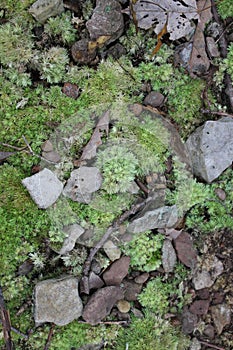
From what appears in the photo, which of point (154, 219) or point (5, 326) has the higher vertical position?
point (154, 219)

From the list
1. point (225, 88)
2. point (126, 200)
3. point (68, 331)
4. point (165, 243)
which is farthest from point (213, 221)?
point (68, 331)

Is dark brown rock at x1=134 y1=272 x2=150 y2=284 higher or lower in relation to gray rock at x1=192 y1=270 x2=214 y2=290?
higher

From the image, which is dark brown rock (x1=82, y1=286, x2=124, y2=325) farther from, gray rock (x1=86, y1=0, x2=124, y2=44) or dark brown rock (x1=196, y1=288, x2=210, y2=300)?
gray rock (x1=86, y1=0, x2=124, y2=44)

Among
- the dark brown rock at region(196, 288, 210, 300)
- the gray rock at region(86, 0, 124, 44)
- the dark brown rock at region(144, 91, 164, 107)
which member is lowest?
the dark brown rock at region(196, 288, 210, 300)

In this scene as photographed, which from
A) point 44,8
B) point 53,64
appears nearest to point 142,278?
point 53,64

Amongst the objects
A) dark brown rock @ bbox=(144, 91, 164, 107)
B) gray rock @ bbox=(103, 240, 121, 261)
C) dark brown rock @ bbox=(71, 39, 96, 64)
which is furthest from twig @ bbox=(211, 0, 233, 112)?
gray rock @ bbox=(103, 240, 121, 261)

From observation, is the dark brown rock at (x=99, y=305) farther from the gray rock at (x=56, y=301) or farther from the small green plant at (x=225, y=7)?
the small green plant at (x=225, y=7)

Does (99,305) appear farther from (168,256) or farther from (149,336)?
(168,256)
